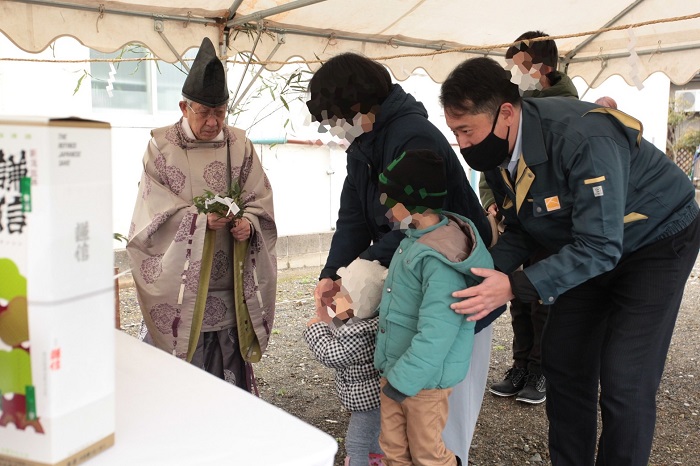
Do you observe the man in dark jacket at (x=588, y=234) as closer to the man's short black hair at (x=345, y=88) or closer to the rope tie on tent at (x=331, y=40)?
the man's short black hair at (x=345, y=88)

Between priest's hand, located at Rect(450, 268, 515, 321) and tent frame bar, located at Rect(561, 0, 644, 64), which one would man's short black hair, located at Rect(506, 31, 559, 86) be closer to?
tent frame bar, located at Rect(561, 0, 644, 64)

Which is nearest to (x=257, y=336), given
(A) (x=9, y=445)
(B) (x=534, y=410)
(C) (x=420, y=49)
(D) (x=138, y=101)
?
(B) (x=534, y=410)

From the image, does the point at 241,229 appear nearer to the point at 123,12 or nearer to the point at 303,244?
the point at 123,12

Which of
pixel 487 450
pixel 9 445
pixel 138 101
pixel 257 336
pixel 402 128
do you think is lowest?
pixel 487 450

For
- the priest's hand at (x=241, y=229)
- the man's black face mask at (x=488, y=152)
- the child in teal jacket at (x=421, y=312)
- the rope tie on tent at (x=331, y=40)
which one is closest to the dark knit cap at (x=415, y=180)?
the child in teal jacket at (x=421, y=312)

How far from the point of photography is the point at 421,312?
171 centimetres

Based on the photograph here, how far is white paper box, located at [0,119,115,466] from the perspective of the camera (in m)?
0.70

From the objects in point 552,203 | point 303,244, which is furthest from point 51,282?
point 303,244

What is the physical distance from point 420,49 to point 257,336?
2542mm

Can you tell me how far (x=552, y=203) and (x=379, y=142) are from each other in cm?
56

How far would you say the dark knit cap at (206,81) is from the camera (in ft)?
7.54

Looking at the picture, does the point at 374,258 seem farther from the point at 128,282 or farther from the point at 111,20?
the point at 128,282

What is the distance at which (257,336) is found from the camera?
2.63m

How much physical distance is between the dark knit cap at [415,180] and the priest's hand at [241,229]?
0.88m
